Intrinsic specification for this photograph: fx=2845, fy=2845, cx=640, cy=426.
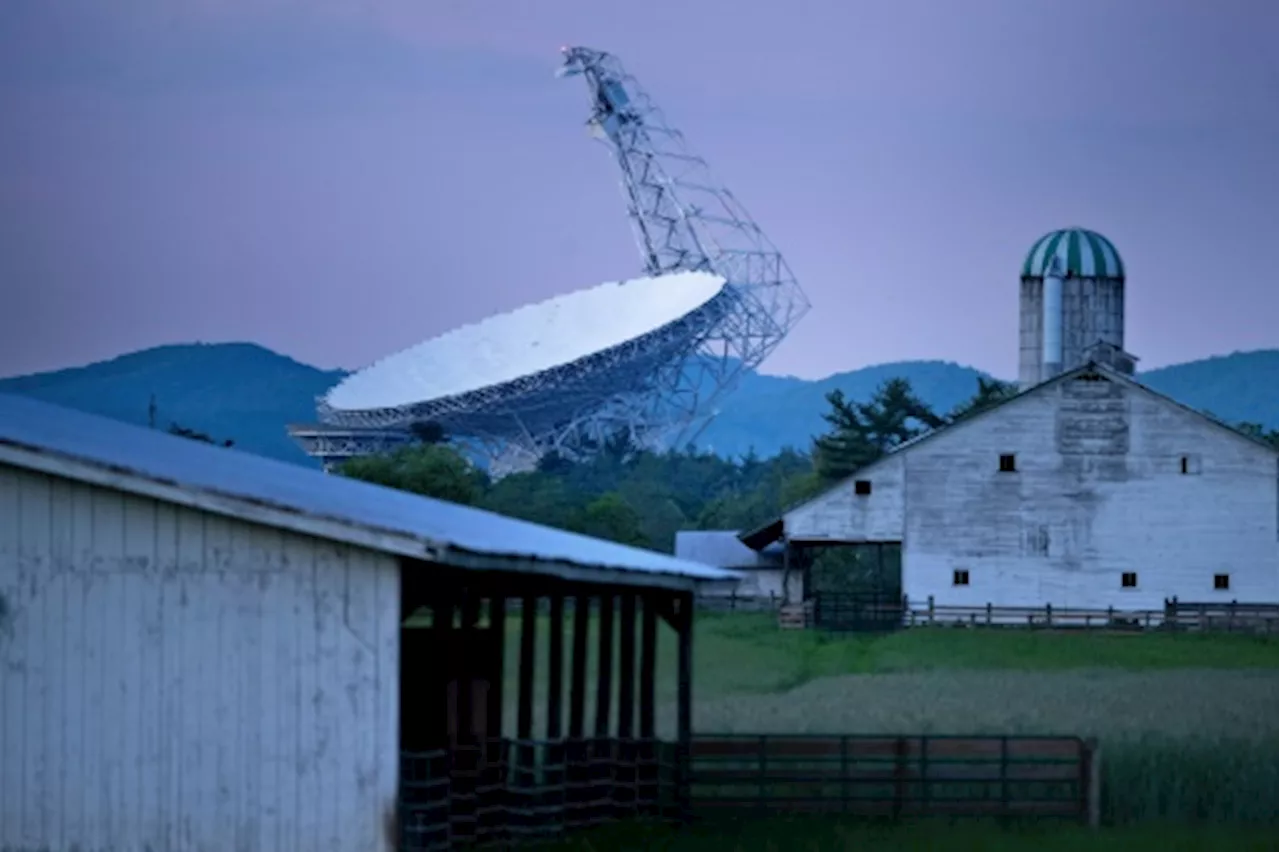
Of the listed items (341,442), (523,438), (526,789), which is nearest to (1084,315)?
(523,438)

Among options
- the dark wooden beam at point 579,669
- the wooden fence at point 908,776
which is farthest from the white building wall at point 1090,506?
the dark wooden beam at point 579,669

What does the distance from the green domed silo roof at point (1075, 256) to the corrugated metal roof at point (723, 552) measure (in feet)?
79.3

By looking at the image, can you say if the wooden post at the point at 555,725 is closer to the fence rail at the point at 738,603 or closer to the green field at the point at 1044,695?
the green field at the point at 1044,695

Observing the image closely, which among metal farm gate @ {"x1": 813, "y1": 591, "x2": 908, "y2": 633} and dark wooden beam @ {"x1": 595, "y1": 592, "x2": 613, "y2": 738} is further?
metal farm gate @ {"x1": 813, "y1": 591, "x2": 908, "y2": 633}

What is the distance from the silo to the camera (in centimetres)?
10469

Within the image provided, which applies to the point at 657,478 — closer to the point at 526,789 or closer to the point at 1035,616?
the point at 1035,616

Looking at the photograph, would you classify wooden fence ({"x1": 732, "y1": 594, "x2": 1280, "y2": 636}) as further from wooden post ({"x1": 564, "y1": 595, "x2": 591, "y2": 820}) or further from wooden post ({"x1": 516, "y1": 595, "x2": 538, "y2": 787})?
wooden post ({"x1": 516, "y1": 595, "x2": 538, "y2": 787})

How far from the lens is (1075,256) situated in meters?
106

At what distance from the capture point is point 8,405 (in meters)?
25.3

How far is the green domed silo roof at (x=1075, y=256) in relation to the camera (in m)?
105

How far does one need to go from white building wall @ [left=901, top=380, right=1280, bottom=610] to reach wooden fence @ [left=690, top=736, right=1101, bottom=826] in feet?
137

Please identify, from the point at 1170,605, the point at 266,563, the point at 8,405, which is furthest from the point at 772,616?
the point at 266,563

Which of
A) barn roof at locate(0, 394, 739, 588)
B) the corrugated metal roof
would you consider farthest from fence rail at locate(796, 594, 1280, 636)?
barn roof at locate(0, 394, 739, 588)

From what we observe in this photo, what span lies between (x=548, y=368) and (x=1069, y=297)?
82.5 ft
